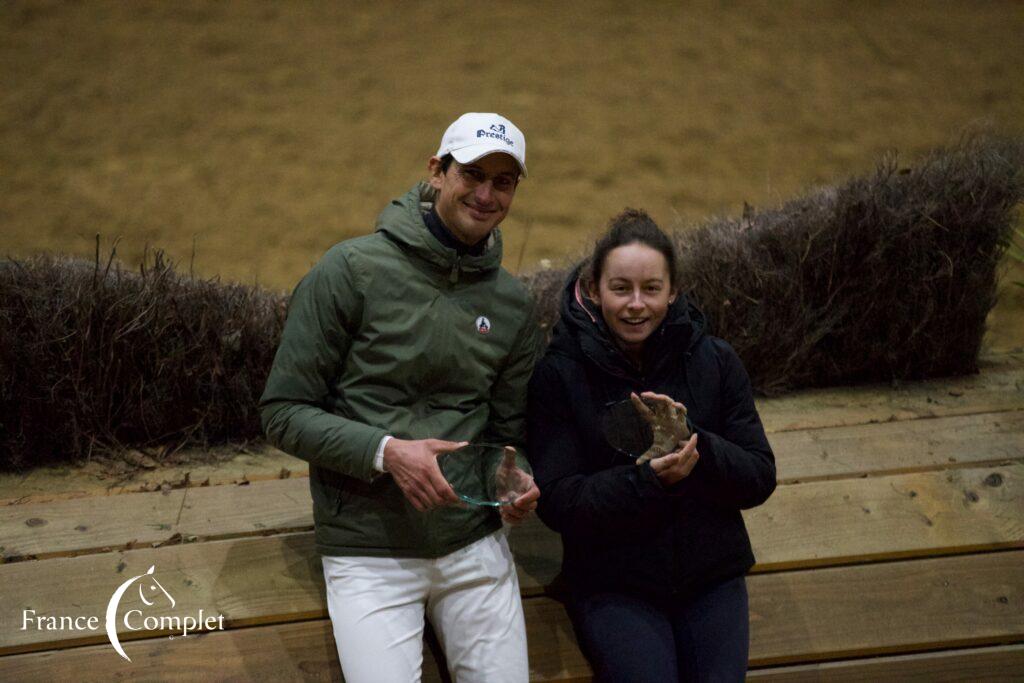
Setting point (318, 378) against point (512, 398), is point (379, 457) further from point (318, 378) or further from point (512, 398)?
point (512, 398)

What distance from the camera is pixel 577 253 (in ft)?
11.4

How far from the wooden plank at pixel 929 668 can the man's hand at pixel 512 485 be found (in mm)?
719

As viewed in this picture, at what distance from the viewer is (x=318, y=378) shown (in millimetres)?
2006

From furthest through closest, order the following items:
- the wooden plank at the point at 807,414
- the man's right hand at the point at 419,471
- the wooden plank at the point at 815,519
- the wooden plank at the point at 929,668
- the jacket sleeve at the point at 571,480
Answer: the wooden plank at the point at 807,414
the wooden plank at the point at 815,519
the wooden plank at the point at 929,668
the jacket sleeve at the point at 571,480
the man's right hand at the point at 419,471

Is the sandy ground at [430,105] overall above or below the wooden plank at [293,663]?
above

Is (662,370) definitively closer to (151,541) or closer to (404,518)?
(404,518)

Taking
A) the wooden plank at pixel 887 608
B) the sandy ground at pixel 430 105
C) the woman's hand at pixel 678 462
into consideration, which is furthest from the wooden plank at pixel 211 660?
the sandy ground at pixel 430 105

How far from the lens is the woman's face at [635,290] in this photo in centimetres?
208

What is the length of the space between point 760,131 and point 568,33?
52.8 inches

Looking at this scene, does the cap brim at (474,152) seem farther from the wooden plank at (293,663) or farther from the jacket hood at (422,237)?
the wooden plank at (293,663)

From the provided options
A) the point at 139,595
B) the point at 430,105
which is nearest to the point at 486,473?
the point at 139,595

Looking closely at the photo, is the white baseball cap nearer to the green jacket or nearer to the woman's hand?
the green jacket

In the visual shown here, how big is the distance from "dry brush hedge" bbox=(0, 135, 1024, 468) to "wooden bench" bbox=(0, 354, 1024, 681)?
1.17ft

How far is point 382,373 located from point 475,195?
41 cm
